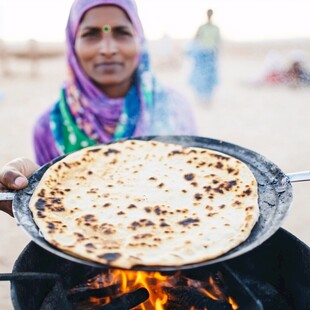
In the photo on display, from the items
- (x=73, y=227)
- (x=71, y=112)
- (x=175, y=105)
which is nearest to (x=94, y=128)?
(x=71, y=112)

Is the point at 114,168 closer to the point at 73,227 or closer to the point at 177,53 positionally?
the point at 73,227

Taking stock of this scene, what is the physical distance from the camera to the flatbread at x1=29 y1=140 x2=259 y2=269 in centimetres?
165

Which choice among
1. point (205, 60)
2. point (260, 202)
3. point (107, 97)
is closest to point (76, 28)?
point (107, 97)

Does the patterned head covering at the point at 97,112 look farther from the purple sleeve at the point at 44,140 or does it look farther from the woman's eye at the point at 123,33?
the woman's eye at the point at 123,33

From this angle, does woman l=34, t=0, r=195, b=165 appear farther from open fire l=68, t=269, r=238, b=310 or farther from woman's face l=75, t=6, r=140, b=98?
open fire l=68, t=269, r=238, b=310

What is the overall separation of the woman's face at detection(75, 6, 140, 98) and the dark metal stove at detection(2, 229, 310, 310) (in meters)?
1.31

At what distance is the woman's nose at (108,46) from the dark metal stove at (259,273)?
4.40ft

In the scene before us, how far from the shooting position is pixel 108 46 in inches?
111

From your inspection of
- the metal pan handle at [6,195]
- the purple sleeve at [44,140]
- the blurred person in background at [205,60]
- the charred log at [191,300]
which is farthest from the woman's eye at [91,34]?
the blurred person in background at [205,60]

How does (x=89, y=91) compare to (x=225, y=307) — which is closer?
(x=225, y=307)

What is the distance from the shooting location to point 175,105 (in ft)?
10.9

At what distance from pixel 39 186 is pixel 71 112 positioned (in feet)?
4.10

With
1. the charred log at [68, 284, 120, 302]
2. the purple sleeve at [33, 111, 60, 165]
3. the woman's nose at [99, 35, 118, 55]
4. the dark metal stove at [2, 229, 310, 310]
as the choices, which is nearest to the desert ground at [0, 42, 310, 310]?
the purple sleeve at [33, 111, 60, 165]

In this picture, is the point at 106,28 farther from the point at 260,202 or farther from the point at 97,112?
the point at 260,202
